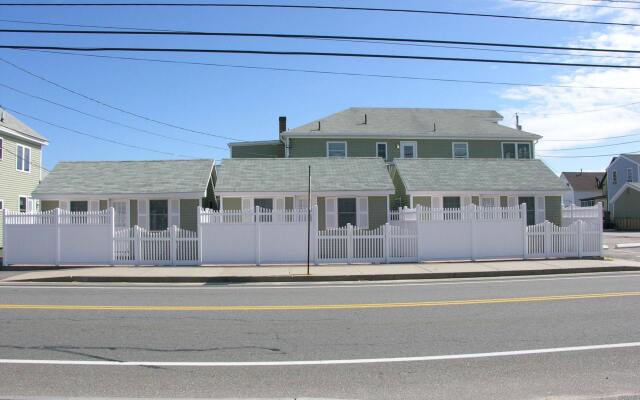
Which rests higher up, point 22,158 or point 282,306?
point 22,158

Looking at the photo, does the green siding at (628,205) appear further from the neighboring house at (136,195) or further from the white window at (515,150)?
the neighboring house at (136,195)

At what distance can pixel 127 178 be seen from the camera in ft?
78.6

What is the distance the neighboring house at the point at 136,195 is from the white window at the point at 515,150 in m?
21.3

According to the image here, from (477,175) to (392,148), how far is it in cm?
1044

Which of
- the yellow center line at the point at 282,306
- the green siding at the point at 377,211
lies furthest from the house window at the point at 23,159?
the yellow center line at the point at 282,306

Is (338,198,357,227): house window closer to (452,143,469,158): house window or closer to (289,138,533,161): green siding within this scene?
(289,138,533,161): green siding

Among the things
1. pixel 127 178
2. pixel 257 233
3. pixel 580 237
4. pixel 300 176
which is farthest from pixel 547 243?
pixel 127 178

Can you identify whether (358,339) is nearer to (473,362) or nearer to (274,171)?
(473,362)

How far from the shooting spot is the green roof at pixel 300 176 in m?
22.9

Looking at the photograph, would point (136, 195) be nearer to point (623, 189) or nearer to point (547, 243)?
point (547, 243)

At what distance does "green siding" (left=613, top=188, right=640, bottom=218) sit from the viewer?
5100 centimetres

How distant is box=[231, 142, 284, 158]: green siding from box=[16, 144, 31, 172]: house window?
12.7 m

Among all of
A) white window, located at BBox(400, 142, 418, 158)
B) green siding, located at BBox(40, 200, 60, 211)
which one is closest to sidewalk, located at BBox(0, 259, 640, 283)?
green siding, located at BBox(40, 200, 60, 211)

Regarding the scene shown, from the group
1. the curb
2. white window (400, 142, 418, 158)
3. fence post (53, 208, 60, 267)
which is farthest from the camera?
white window (400, 142, 418, 158)
